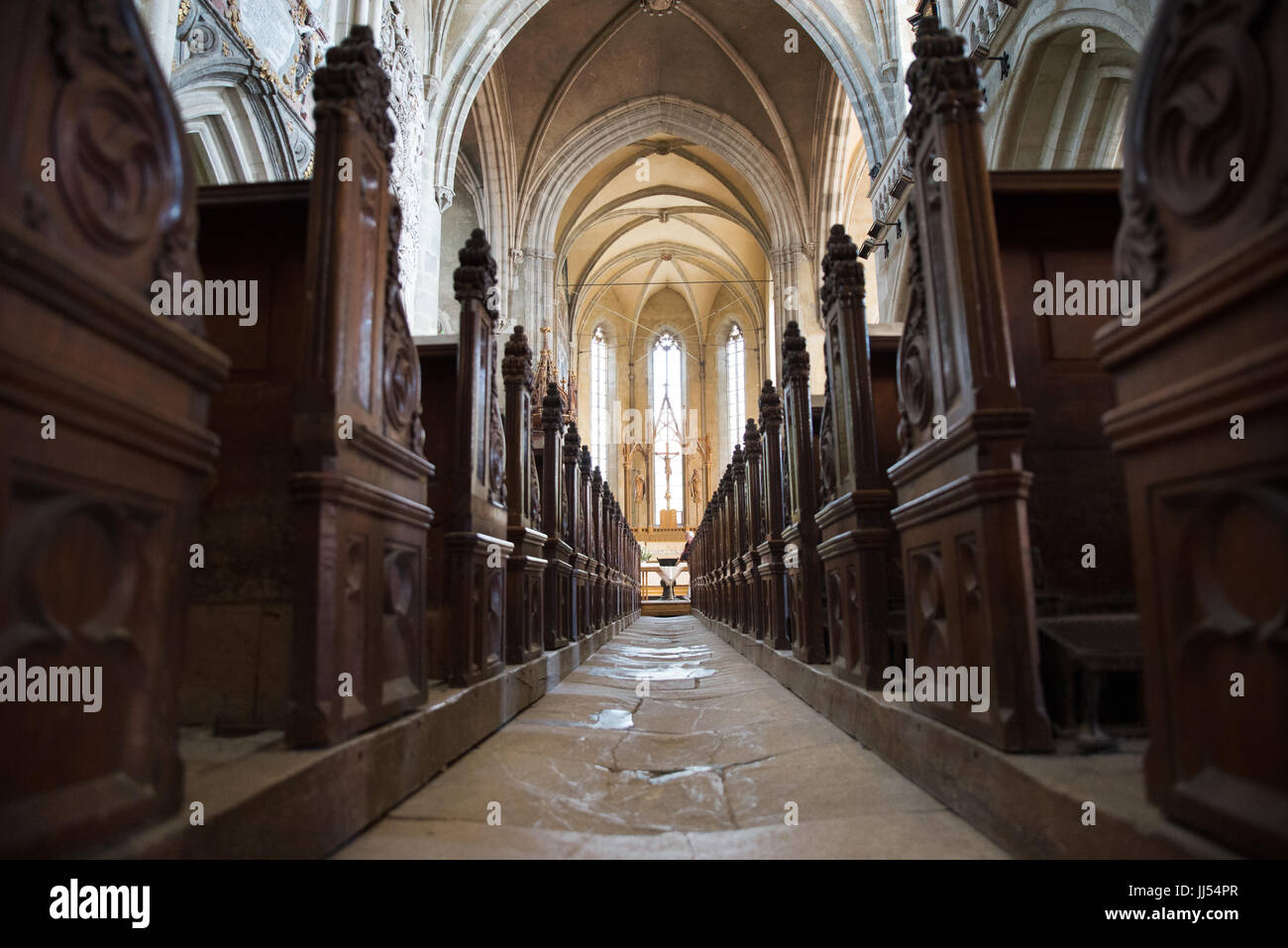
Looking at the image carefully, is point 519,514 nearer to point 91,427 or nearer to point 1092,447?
point 1092,447

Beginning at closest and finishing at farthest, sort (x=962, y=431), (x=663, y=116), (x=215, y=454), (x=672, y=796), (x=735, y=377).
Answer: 1. (x=215, y=454)
2. (x=962, y=431)
3. (x=672, y=796)
4. (x=663, y=116)
5. (x=735, y=377)

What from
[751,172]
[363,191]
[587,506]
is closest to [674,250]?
[751,172]

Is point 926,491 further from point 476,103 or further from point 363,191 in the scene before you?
point 476,103

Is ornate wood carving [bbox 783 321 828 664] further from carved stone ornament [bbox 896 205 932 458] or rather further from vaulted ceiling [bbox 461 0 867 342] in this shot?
vaulted ceiling [bbox 461 0 867 342]

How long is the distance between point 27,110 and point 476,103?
570 inches

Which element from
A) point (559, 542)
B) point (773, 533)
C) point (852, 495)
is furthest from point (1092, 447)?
point (559, 542)

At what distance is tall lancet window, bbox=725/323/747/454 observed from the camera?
24561 mm

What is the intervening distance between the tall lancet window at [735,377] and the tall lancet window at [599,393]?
4.00 m

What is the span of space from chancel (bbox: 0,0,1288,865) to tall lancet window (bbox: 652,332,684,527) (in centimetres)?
1999

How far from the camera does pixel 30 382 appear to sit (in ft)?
2.68

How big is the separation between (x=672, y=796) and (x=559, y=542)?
2.95 meters

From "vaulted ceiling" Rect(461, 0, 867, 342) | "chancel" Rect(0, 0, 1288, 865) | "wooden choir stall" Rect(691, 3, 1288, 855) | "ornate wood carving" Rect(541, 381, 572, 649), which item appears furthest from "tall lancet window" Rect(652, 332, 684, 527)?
"wooden choir stall" Rect(691, 3, 1288, 855)

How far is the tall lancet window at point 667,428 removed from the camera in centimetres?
2475

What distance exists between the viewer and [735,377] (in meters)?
25.0
